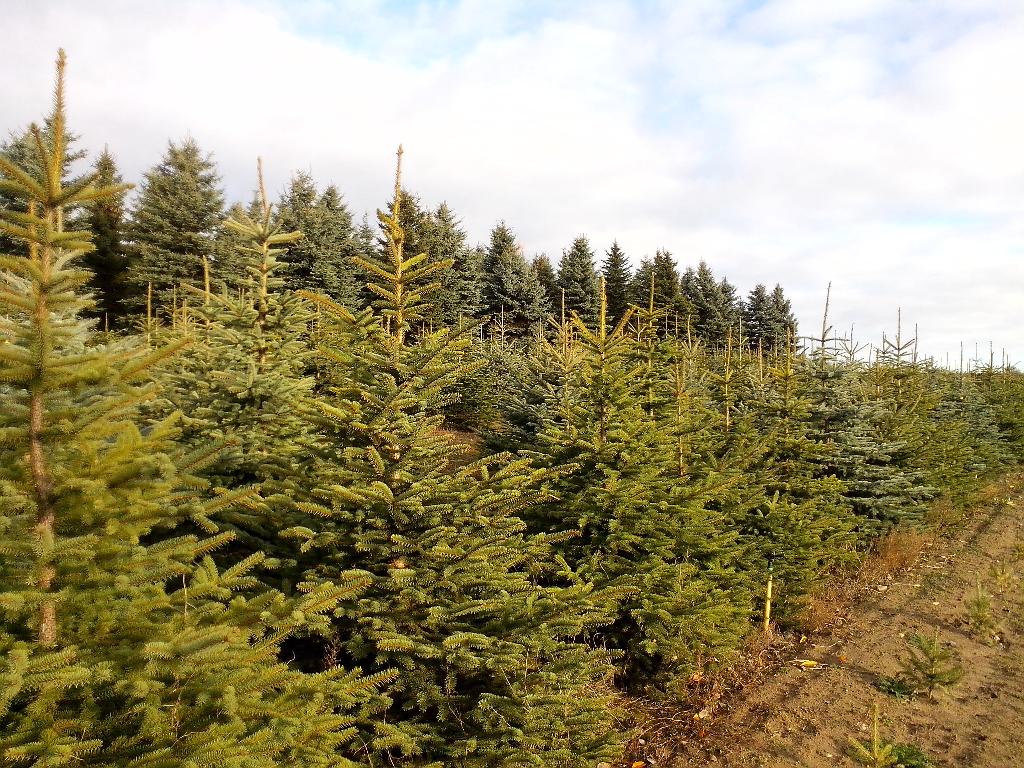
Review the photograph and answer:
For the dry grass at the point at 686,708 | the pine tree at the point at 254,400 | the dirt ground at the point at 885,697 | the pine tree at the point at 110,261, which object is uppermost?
the pine tree at the point at 110,261

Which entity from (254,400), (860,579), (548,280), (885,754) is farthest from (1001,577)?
(548,280)

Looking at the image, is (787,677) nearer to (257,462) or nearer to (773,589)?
(773,589)

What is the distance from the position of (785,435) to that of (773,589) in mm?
2357

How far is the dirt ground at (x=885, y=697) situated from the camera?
5.48 m

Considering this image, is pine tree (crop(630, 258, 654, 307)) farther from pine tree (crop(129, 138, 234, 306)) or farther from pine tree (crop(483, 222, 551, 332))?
pine tree (crop(129, 138, 234, 306))

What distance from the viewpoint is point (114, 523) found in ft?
8.14

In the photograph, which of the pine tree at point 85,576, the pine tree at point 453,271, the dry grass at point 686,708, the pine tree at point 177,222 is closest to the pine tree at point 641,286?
the pine tree at point 453,271

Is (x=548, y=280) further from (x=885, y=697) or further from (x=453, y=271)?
(x=885, y=697)

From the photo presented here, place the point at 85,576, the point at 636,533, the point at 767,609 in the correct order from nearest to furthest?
the point at 85,576 → the point at 636,533 → the point at 767,609

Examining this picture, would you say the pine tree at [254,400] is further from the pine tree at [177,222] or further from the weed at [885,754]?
the pine tree at [177,222]

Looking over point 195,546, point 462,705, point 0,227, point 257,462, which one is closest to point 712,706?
point 462,705

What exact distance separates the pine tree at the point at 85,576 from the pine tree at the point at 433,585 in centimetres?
121

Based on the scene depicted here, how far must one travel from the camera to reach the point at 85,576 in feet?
8.03

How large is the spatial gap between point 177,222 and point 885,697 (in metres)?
28.8
